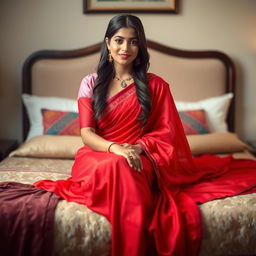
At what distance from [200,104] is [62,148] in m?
1.23

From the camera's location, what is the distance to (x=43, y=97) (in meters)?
3.08

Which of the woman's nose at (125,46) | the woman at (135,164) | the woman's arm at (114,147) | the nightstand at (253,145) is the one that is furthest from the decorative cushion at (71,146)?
the woman's nose at (125,46)

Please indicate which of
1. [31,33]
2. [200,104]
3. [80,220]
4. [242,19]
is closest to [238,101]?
[200,104]

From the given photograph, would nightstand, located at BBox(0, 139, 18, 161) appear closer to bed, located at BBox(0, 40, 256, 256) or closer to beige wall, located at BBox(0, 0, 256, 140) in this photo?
bed, located at BBox(0, 40, 256, 256)

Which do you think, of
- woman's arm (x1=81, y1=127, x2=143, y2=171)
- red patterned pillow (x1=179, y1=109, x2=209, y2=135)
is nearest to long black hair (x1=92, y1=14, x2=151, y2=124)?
woman's arm (x1=81, y1=127, x2=143, y2=171)

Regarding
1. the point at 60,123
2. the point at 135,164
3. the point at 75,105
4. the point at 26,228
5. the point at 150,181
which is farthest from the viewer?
the point at 75,105

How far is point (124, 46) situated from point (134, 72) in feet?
0.66

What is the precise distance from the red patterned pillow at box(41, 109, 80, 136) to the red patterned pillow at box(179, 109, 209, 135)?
827mm

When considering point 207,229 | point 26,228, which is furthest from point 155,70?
point 26,228

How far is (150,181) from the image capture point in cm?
179

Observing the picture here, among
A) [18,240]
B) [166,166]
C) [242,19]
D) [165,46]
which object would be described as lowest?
[18,240]

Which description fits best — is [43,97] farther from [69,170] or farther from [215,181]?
[215,181]

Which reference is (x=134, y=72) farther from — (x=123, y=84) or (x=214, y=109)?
(x=214, y=109)

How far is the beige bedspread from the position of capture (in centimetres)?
156
